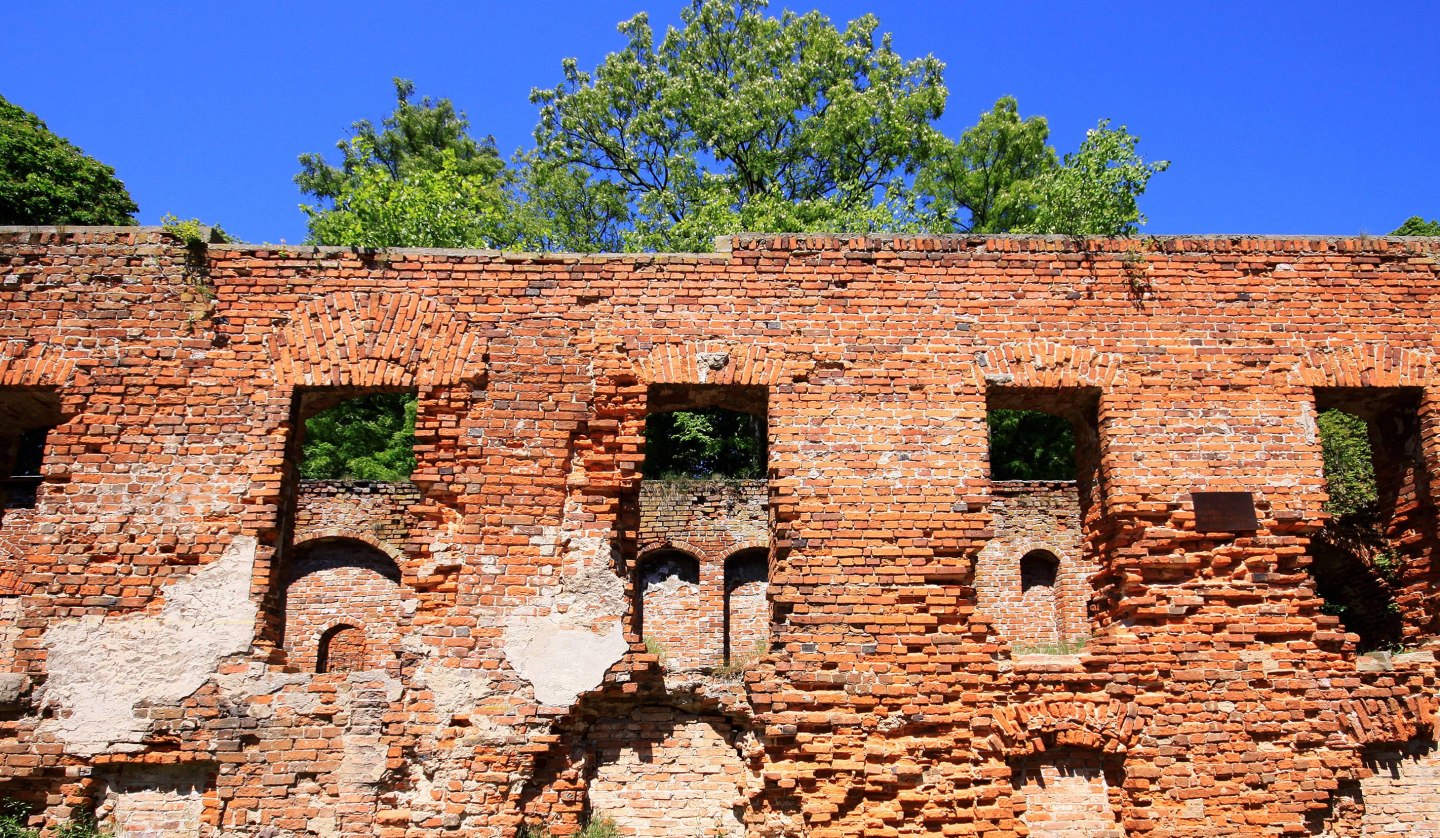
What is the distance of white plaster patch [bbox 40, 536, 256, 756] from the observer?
21.4 ft

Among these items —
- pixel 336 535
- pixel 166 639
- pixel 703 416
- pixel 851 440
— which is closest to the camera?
pixel 166 639

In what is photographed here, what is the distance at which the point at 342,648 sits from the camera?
14789 millimetres

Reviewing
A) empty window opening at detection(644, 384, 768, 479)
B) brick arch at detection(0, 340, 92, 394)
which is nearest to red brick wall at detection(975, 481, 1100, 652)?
empty window opening at detection(644, 384, 768, 479)

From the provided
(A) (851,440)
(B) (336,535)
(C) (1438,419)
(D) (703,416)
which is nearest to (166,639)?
(A) (851,440)

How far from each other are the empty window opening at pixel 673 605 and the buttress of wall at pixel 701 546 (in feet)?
0.05

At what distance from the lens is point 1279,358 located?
24.5 feet

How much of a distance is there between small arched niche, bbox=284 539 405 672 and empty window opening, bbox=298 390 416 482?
3.08 meters

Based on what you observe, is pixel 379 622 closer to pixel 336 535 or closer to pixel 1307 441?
pixel 336 535

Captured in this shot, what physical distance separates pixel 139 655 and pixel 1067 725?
620 cm

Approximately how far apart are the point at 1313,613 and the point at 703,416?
13.4 m

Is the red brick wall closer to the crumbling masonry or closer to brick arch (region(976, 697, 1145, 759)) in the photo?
the crumbling masonry

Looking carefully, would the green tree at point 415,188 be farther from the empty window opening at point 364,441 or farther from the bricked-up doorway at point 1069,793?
the bricked-up doorway at point 1069,793

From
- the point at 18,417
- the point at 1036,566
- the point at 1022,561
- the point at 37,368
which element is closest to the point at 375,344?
the point at 37,368

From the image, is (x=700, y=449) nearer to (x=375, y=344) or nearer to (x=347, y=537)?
(x=347, y=537)
